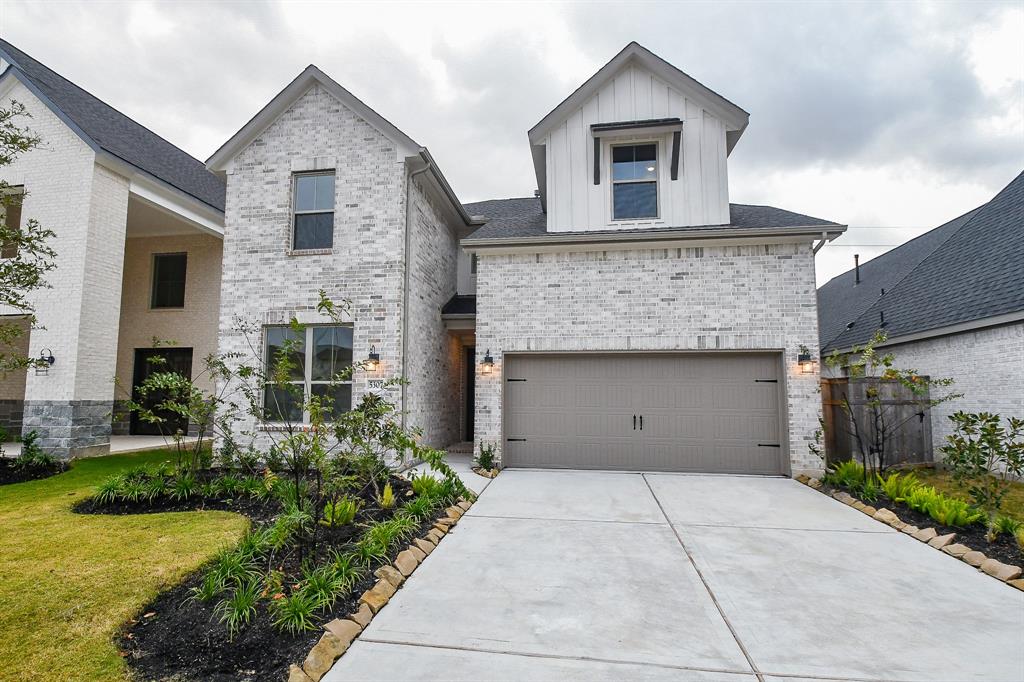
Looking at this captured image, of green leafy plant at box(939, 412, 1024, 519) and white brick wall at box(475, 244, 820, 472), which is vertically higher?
white brick wall at box(475, 244, 820, 472)

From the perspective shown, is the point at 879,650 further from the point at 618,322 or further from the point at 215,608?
the point at 618,322

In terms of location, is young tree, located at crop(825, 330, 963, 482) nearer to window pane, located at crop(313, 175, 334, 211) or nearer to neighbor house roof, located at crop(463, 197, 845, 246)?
neighbor house roof, located at crop(463, 197, 845, 246)

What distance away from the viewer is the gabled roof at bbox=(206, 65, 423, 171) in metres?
8.34

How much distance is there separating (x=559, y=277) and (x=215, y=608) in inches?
272

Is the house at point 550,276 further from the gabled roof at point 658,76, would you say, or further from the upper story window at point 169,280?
the upper story window at point 169,280

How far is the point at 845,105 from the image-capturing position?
17.2 m

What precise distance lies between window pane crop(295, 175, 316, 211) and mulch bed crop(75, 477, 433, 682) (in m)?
6.76

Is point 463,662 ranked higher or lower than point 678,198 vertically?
lower

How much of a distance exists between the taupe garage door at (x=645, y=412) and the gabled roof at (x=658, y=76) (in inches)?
179

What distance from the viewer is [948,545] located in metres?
4.64

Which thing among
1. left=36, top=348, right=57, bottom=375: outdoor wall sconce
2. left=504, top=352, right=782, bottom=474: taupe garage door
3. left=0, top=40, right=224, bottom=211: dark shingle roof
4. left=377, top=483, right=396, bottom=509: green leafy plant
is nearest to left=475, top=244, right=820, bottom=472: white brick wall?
left=504, top=352, right=782, bottom=474: taupe garage door

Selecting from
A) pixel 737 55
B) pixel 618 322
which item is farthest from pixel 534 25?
pixel 618 322

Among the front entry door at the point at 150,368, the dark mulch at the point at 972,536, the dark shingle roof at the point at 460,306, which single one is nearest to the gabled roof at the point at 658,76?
the dark shingle roof at the point at 460,306

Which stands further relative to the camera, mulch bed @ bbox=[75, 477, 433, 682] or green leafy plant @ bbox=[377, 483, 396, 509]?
green leafy plant @ bbox=[377, 483, 396, 509]
